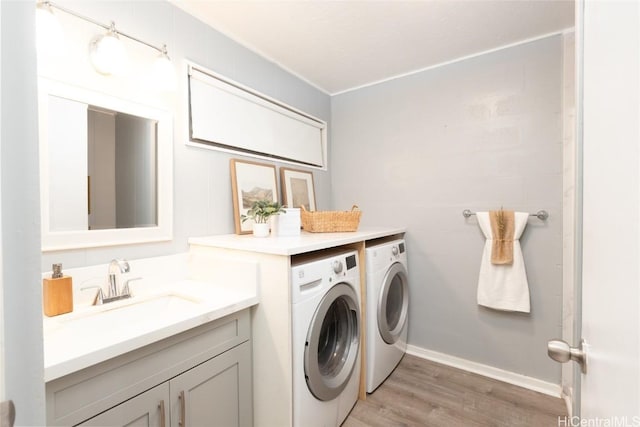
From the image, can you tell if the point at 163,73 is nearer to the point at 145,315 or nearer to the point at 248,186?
the point at 248,186

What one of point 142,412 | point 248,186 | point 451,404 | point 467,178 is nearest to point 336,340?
point 451,404

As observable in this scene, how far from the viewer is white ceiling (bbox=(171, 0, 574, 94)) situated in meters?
1.61

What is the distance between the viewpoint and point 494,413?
1689 millimetres

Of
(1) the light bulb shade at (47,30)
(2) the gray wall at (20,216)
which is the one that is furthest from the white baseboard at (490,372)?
→ (1) the light bulb shade at (47,30)

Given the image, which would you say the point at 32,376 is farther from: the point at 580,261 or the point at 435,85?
the point at 435,85

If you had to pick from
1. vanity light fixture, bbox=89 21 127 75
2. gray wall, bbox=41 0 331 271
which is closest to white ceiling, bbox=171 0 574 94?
gray wall, bbox=41 0 331 271

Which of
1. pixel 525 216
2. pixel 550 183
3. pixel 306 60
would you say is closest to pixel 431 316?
pixel 525 216

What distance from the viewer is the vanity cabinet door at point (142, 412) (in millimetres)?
868

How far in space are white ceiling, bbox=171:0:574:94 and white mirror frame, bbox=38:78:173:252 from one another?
71 cm

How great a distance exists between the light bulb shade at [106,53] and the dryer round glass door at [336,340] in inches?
56.1

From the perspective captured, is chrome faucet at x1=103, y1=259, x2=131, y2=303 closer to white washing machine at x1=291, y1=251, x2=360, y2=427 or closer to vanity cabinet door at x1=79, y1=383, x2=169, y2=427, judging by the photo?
vanity cabinet door at x1=79, y1=383, x2=169, y2=427

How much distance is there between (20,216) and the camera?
0.32 meters

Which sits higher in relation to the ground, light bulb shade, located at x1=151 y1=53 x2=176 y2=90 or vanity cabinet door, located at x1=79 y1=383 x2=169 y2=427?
light bulb shade, located at x1=151 y1=53 x2=176 y2=90

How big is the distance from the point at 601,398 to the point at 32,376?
0.83m
